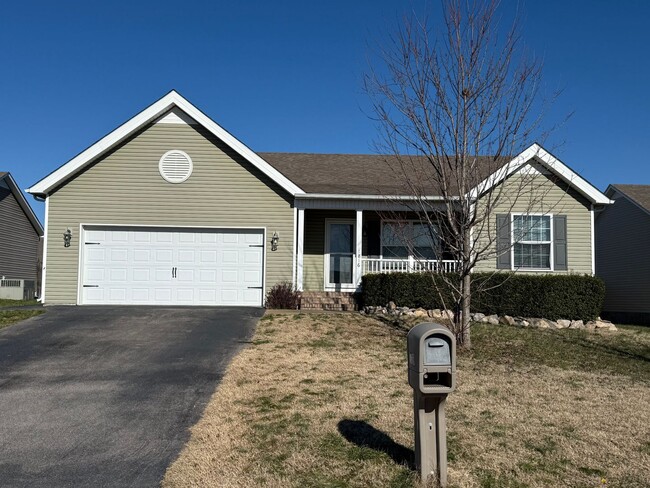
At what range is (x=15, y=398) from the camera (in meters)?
6.81

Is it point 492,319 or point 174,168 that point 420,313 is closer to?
point 492,319

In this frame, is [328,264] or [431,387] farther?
[328,264]

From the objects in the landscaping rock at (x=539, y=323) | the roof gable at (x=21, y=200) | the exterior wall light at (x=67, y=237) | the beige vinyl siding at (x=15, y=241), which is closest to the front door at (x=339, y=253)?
the landscaping rock at (x=539, y=323)

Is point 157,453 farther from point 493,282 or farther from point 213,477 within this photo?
point 493,282

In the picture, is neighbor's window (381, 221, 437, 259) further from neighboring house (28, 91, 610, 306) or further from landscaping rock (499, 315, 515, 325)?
landscaping rock (499, 315, 515, 325)

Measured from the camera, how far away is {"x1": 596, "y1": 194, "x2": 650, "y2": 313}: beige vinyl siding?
19.4 metres

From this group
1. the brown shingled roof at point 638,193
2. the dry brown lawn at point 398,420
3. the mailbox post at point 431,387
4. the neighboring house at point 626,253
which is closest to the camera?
the mailbox post at point 431,387

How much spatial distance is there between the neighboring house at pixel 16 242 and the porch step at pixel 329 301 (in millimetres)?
13850

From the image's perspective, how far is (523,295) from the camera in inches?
514

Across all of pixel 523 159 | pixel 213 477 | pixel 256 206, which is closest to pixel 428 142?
pixel 523 159

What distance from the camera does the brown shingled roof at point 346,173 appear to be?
14766mm

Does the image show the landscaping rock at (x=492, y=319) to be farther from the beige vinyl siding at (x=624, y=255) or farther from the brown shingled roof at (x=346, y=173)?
the beige vinyl siding at (x=624, y=255)

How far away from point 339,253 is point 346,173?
9.14ft

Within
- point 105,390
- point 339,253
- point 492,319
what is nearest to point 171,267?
point 339,253
